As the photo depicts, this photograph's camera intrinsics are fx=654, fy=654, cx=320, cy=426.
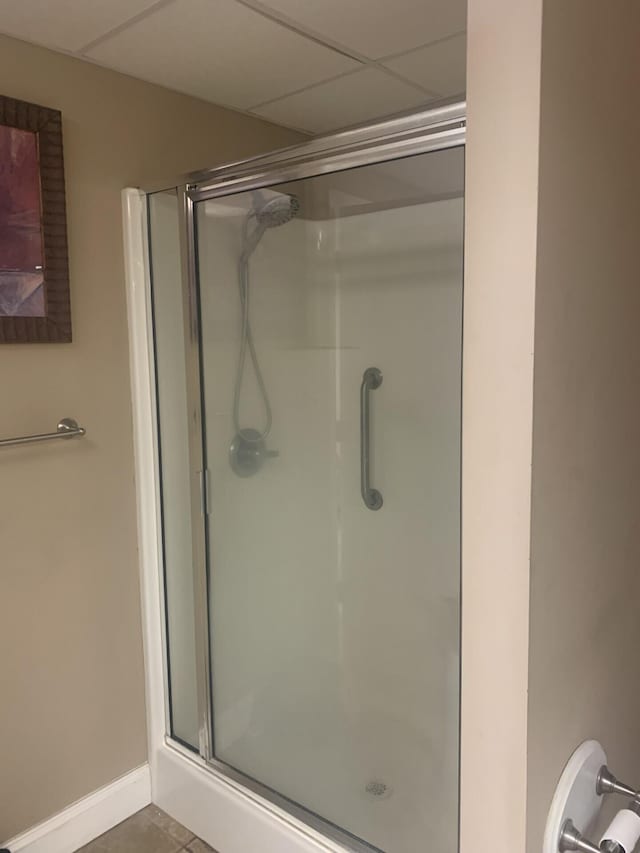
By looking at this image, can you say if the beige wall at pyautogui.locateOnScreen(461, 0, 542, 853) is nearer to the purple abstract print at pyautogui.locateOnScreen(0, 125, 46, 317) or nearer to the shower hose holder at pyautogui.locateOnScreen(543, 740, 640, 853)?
the shower hose holder at pyautogui.locateOnScreen(543, 740, 640, 853)

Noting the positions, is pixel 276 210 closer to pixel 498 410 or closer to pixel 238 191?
pixel 238 191

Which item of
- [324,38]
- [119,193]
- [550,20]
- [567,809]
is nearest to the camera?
[550,20]

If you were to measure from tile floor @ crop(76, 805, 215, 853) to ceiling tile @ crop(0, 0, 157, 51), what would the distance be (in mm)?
2108

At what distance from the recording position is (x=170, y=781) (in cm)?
196

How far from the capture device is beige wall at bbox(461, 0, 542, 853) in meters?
0.81

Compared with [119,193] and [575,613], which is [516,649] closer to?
[575,613]

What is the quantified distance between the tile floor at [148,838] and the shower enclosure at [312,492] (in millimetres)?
A: 48

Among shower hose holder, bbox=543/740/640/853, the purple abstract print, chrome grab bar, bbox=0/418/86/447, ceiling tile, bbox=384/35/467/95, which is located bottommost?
shower hose holder, bbox=543/740/640/853

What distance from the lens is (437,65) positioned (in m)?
1.72

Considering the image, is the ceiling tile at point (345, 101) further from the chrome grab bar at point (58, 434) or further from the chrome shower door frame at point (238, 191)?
the chrome grab bar at point (58, 434)

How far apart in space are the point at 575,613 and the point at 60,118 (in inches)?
63.0

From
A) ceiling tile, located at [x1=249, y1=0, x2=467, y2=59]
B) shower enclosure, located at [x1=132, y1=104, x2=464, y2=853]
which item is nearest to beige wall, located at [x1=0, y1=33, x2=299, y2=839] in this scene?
shower enclosure, located at [x1=132, y1=104, x2=464, y2=853]

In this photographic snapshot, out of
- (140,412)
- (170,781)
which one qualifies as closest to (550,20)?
(140,412)

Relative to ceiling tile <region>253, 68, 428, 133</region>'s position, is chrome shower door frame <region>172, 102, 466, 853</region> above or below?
below
